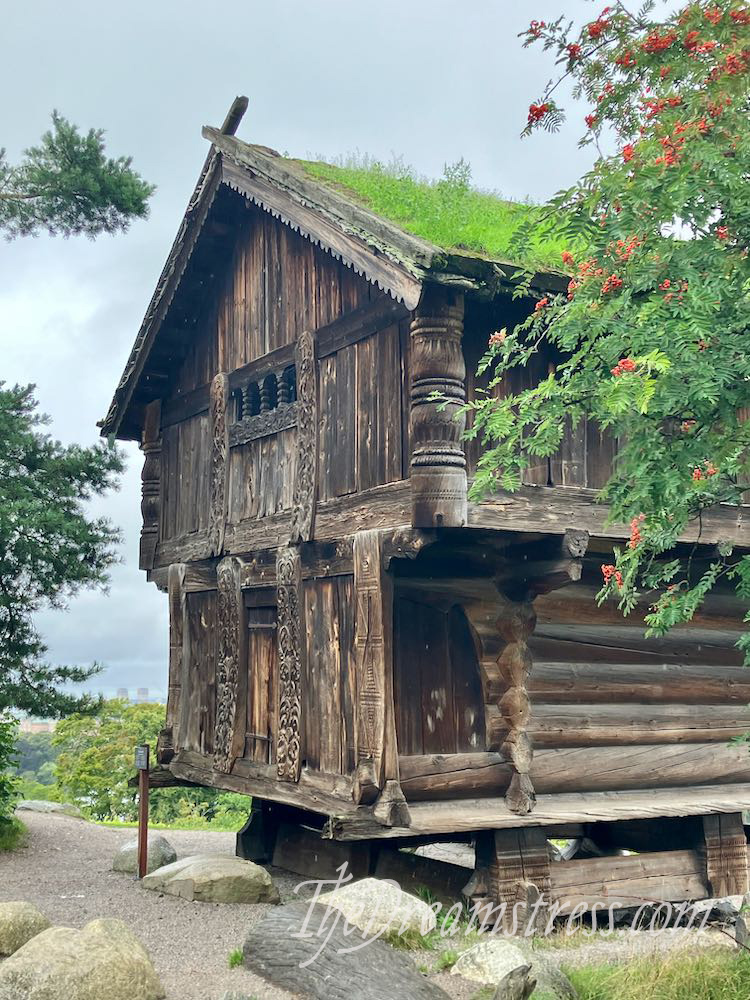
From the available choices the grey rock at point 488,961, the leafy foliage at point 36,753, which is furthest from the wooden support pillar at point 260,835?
the leafy foliage at point 36,753

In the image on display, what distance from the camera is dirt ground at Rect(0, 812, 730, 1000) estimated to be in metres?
8.26

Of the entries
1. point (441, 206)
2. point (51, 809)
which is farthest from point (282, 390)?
point (51, 809)

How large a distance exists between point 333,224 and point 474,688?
459 centimetres

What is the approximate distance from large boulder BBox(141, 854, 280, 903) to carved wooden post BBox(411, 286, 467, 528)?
4.41m

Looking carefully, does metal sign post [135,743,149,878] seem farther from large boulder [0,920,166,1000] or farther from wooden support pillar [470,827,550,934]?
large boulder [0,920,166,1000]

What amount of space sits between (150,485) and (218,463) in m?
2.01

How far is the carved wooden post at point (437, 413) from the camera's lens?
365 inches

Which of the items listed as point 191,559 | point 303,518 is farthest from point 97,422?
point 303,518

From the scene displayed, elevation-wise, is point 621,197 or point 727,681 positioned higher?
point 621,197

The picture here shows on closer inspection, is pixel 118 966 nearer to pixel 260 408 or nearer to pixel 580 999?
pixel 580 999

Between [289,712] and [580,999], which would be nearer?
[580,999]

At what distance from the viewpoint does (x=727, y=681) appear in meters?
12.2

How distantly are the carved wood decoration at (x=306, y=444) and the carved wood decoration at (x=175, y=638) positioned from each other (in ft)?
9.47

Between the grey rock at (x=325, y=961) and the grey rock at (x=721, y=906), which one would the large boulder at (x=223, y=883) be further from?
the grey rock at (x=721, y=906)
